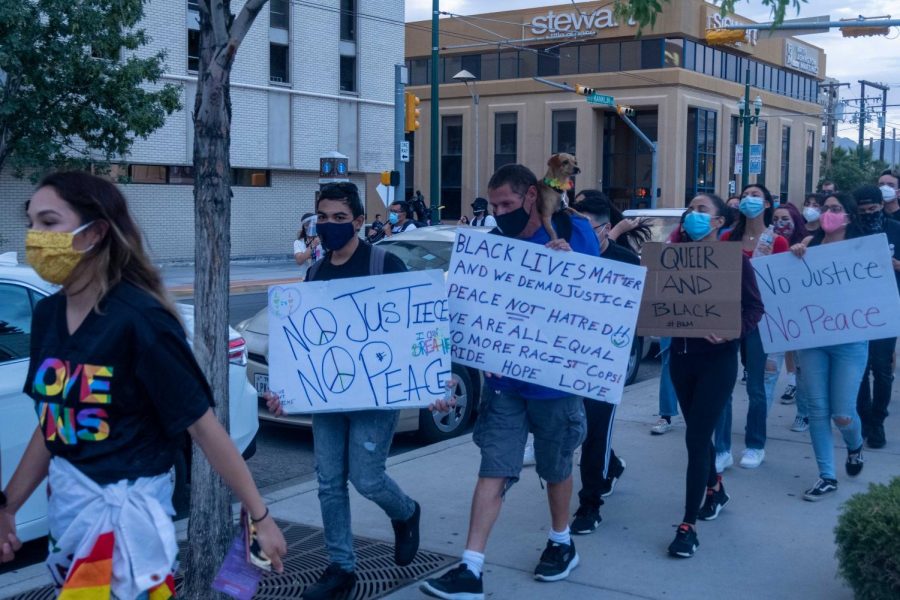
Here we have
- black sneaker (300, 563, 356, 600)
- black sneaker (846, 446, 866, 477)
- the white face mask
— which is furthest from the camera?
the white face mask

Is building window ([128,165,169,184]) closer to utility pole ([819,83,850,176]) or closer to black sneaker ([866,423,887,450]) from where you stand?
black sneaker ([866,423,887,450])

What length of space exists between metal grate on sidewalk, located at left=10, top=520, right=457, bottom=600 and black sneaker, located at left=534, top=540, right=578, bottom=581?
1.59 feet

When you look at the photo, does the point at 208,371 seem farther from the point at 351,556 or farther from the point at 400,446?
the point at 400,446

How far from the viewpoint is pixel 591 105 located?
1980 inches

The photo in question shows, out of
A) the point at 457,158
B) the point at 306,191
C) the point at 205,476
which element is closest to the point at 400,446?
the point at 205,476

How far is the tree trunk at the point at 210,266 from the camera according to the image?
165 inches

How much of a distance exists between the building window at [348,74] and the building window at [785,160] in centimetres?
3668

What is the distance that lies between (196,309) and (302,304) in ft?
2.06

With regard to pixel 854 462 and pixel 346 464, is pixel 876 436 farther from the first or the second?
pixel 346 464

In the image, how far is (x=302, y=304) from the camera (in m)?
4.75

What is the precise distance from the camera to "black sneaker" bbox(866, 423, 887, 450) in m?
7.68

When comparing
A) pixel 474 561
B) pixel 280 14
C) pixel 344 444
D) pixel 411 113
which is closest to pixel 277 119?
pixel 280 14

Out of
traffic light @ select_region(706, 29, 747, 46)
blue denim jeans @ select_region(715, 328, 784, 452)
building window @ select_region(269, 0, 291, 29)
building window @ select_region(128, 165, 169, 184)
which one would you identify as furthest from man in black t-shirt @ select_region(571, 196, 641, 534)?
building window @ select_region(269, 0, 291, 29)

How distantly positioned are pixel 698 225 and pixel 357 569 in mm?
2548
